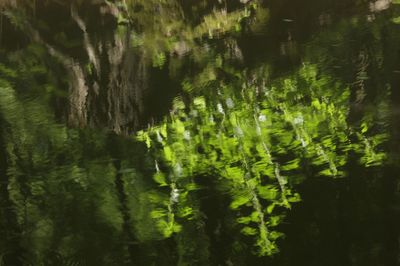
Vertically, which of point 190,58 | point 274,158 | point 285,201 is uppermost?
point 190,58

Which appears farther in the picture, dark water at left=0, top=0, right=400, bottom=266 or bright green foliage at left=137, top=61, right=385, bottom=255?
bright green foliage at left=137, top=61, right=385, bottom=255

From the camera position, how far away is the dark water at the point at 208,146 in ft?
9.47

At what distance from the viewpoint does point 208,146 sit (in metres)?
3.93

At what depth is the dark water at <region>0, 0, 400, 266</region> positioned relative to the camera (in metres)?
2.89

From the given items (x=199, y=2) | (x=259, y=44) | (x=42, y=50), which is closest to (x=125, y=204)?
(x=259, y=44)

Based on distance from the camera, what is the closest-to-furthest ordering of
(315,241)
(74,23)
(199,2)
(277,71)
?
1. (315,241)
2. (277,71)
3. (74,23)
4. (199,2)

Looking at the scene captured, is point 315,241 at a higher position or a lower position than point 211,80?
lower

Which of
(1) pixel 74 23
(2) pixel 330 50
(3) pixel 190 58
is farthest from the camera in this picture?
(1) pixel 74 23

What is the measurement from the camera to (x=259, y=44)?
656 centimetres

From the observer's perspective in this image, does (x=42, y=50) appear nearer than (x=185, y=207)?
No

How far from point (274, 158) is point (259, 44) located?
10.7 ft

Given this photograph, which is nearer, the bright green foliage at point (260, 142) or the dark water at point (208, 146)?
the dark water at point (208, 146)

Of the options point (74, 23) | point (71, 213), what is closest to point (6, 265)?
point (71, 213)

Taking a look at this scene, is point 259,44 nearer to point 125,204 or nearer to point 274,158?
point 274,158
